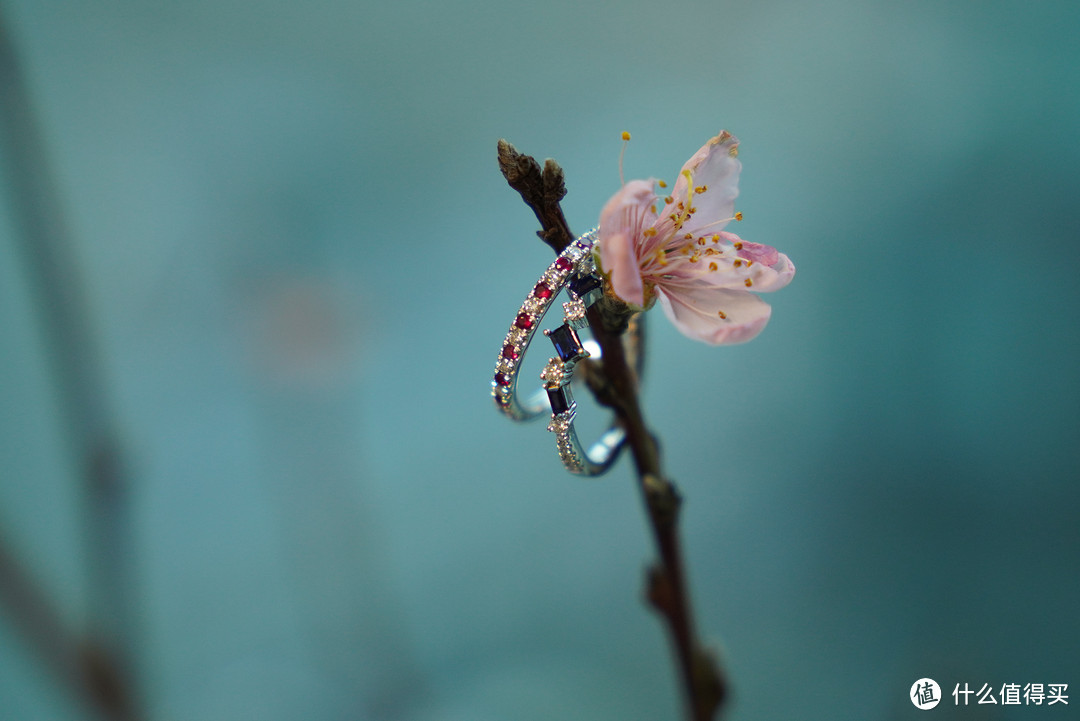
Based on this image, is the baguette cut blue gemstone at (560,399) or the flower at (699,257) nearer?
the flower at (699,257)

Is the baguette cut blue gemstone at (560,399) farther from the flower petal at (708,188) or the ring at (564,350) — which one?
the flower petal at (708,188)

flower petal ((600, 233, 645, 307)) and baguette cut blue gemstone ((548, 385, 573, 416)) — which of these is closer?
flower petal ((600, 233, 645, 307))

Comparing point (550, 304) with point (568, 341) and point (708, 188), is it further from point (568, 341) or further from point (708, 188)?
point (708, 188)

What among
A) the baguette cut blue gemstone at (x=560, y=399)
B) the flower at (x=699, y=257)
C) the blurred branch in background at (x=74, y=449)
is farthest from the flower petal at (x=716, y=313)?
the blurred branch in background at (x=74, y=449)

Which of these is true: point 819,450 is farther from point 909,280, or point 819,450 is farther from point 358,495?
Result: point 358,495

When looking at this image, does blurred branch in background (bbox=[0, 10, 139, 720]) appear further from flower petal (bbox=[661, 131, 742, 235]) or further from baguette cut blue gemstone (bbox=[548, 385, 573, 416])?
flower petal (bbox=[661, 131, 742, 235])

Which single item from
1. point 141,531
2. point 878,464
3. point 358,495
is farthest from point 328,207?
point 878,464

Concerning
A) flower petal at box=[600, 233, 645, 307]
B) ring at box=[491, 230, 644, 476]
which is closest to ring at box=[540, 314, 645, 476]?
ring at box=[491, 230, 644, 476]
